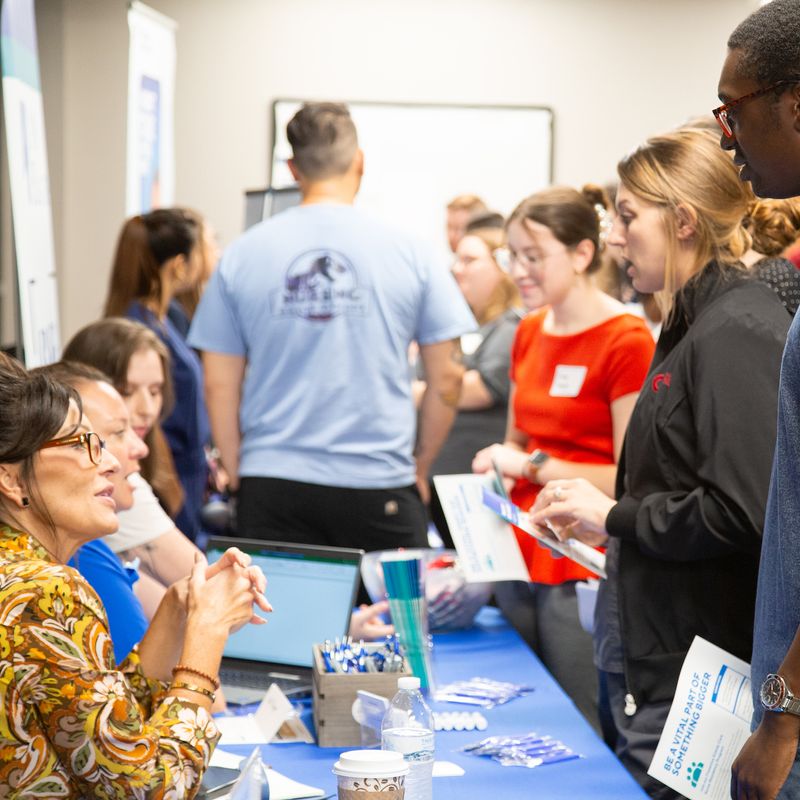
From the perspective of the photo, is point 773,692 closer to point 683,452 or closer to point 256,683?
point 683,452

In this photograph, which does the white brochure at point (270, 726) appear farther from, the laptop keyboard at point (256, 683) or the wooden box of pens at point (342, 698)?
the laptop keyboard at point (256, 683)

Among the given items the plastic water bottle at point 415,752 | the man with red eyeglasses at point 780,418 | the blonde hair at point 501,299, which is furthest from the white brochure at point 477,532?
the blonde hair at point 501,299

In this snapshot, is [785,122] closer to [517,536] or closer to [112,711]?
[112,711]

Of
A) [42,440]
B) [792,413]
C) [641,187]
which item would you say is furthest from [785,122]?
[42,440]

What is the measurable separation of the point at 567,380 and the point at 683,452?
881mm

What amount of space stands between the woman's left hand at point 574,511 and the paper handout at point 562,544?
0.02m

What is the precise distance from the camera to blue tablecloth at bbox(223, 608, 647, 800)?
1.66 m

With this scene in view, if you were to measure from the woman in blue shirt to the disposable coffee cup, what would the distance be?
8.29ft

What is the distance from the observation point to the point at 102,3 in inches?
288

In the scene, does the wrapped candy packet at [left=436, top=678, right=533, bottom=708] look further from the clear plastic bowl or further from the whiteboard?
the whiteboard

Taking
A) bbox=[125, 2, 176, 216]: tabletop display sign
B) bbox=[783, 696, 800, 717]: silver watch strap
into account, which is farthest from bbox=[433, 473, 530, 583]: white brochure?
bbox=[125, 2, 176, 216]: tabletop display sign

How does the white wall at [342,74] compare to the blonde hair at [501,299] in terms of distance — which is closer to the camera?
the blonde hair at [501,299]

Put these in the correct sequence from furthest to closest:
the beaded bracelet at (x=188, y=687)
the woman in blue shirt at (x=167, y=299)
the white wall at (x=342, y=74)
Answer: the white wall at (x=342, y=74), the woman in blue shirt at (x=167, y=299), the beaded bracelet at (x=188, y=687)

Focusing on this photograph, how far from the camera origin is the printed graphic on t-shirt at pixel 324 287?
302 centimetres
